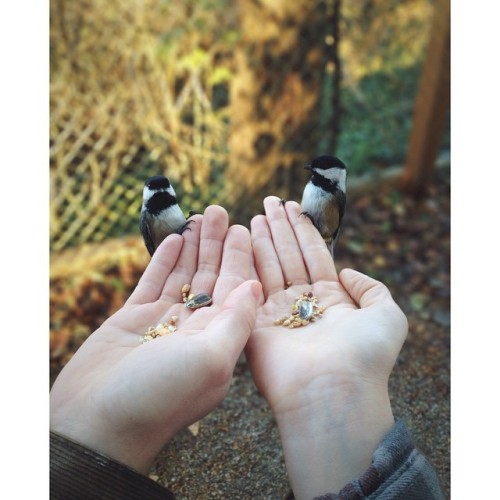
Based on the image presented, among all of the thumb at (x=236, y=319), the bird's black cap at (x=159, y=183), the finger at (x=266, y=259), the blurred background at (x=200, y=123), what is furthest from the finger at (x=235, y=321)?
the blurred background at (x=200, y=123)

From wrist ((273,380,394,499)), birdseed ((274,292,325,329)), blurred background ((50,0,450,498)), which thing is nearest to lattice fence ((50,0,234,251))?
blurred background ((50,0,450,498))

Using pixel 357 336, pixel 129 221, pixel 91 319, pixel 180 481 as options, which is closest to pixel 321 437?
pixel 357 336

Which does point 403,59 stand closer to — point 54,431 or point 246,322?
point 246,322

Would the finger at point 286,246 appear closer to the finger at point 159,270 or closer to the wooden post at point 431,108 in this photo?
the finger at point 159,270

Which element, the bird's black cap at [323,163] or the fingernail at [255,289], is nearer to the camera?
the fingernail at [255,289]

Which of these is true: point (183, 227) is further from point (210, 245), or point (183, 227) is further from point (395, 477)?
point (395, 477)
